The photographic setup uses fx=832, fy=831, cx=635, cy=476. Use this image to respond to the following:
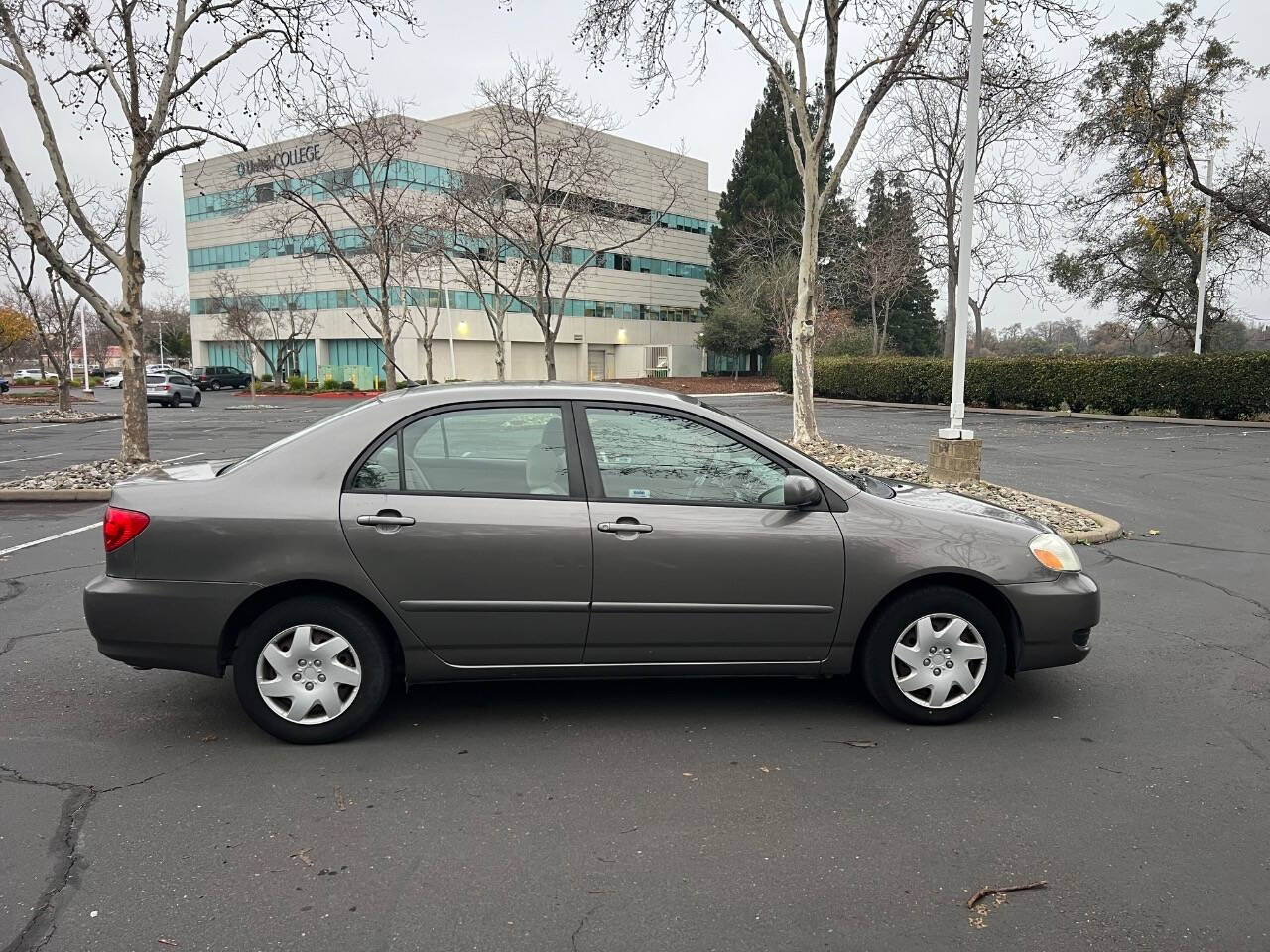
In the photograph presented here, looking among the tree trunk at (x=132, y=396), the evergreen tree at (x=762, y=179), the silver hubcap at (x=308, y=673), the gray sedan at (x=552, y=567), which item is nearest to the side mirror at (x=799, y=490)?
the gray sedan at (x=552, y=567)

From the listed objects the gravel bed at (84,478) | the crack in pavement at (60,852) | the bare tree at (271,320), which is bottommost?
the crack in pavement at (60,852)

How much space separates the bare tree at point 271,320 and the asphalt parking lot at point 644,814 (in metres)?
52.2

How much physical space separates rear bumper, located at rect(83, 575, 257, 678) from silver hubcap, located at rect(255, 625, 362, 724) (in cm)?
25

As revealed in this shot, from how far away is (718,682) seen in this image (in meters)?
4.60

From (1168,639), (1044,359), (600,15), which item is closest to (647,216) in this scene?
(1044,359)

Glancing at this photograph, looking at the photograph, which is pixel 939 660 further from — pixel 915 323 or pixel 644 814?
pixel 915 323

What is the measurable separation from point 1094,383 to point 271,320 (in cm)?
4852

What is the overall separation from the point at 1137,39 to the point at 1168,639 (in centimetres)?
2642

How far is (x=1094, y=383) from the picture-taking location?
85.7 ft

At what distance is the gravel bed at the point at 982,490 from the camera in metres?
8.52

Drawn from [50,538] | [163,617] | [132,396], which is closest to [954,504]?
[163,617]

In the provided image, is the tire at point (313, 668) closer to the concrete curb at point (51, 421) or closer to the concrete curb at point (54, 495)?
the concrete curb at point (54, 495)

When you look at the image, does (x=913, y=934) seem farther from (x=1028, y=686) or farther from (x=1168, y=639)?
(x=1168, y=639)

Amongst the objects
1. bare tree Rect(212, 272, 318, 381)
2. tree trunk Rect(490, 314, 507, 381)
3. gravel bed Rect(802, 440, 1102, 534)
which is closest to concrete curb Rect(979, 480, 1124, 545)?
gravel bed Rect(802, 440, 1102, 534)
